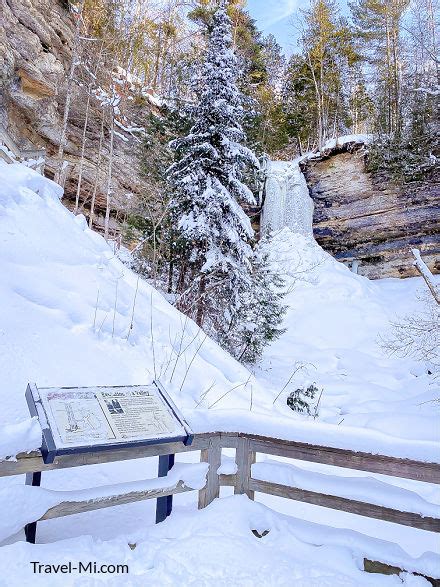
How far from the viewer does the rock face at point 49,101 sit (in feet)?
52.2

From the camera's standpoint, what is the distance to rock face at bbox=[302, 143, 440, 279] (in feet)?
57.7

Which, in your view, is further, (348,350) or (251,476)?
(348,350)

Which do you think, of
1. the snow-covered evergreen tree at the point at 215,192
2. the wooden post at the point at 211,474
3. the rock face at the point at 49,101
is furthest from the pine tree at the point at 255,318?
the wooden post at the point at 211,474

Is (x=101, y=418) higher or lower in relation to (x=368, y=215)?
lower

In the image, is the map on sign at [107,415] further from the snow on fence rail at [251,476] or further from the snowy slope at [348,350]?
the snowy slope at [348,350]

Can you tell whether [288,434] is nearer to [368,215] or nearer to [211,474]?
[211,474]

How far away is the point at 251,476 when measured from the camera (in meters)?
2.75

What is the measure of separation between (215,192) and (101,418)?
27.4ft

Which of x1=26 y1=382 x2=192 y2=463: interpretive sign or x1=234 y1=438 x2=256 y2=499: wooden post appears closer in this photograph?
x1=26 y1=382 x2=192 y2=463: interpretive sign

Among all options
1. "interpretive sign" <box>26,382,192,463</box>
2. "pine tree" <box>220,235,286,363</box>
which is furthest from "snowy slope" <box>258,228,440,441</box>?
"interpretive sign" <box>26,382,192,463</box>

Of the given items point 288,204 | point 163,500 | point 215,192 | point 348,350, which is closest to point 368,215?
point 288,204

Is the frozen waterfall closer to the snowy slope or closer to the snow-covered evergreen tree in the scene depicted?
the snowy slope

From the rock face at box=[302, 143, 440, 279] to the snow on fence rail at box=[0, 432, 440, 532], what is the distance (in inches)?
682

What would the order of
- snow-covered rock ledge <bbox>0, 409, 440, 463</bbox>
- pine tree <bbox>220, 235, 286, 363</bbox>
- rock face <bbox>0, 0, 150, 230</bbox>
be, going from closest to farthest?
snow-covered rock ledge <bbox>0, 409, 440, 463</bbox> < pine tree <bbox>220, 235, 286, 363</bbox> < rock face <bbox>0, 0, 150, 230</bbox>
